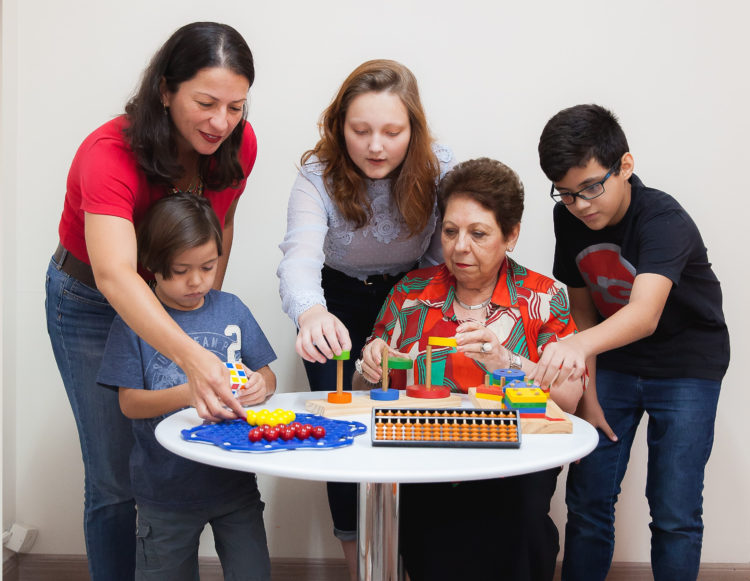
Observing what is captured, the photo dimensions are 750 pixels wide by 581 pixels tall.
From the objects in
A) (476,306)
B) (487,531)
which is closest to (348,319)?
(476,306)

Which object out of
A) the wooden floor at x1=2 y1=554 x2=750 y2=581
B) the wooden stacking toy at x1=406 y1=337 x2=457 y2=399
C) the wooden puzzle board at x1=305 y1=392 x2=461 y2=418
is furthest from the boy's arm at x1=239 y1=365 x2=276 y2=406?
the wooden floor at x1=2 y1=554 x2=750 y2=581

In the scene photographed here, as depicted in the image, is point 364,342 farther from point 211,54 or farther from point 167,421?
point 211,54

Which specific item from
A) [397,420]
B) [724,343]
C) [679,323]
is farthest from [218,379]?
[724,343]

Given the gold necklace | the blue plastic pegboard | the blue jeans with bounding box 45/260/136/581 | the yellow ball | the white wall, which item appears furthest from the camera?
the white wall

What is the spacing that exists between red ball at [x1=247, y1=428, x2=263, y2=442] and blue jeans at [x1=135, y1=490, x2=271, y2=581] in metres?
0.45

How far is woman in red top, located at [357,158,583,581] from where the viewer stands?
1786mm

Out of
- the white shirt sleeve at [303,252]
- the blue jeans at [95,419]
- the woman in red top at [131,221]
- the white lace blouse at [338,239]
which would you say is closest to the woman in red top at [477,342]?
the white lace blouse at [338,239]

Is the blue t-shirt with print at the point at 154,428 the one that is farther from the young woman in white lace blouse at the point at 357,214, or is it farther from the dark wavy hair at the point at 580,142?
the dark wavy hair at the point at 580,142

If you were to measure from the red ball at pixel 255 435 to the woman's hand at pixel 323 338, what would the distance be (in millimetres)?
298

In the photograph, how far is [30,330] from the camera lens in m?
2.69

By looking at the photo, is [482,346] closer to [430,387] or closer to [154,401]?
[430,387]

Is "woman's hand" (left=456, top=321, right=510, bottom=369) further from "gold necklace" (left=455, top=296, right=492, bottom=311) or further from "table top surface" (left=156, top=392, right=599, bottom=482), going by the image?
"table top surface" (left=156, top=392, right=599, bottom=482)

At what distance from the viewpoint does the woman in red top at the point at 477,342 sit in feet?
5.86

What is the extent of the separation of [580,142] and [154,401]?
4.10ft
